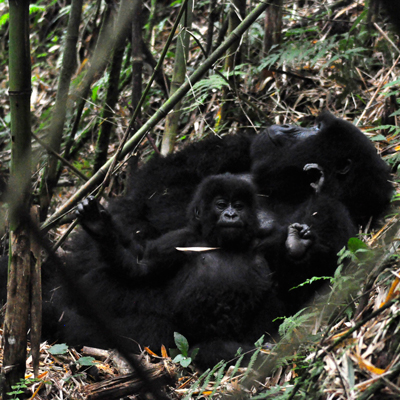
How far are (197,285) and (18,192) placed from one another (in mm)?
1412

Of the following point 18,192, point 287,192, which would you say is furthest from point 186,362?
point 287,192

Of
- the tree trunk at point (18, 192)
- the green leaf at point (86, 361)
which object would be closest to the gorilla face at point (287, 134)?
the green leaf at point (86, 361)

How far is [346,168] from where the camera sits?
3.14 meters

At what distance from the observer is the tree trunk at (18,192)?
57.4 inches

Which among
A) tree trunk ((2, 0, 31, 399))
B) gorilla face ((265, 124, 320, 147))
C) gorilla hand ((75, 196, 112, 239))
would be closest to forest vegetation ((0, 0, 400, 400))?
tree trunk ((2, 0, 31, 399))

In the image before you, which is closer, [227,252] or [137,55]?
[227,252]

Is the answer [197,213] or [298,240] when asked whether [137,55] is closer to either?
[197,213]

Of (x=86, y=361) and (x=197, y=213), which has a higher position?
(x=197, y=213)

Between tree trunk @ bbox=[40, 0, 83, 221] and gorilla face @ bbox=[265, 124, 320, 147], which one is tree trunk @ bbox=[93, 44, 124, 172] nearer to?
tree trunk @ bbox=[40, 0, 83, 221]

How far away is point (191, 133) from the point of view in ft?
14.8

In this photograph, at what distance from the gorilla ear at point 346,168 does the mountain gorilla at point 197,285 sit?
2.00ft

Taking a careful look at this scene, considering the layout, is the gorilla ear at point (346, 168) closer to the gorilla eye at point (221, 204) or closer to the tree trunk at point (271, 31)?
the gorilla eye at point (221, 204)

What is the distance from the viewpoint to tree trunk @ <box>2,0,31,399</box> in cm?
146

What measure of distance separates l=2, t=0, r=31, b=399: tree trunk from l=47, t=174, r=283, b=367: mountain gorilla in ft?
2.75
